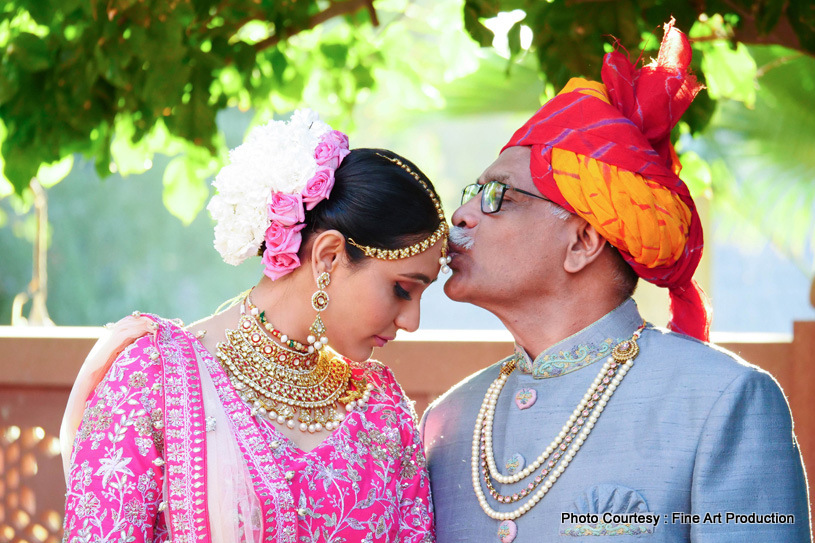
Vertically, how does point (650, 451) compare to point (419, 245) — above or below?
below

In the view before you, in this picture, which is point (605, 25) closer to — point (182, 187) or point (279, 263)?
point (279, 263)

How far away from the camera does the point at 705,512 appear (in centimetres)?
216

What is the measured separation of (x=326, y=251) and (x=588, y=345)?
29.7 inches

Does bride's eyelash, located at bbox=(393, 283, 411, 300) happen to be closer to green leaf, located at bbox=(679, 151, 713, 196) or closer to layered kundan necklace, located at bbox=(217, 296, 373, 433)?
layered kundan necklace, located at bbox=(217, 296, 373, 433)

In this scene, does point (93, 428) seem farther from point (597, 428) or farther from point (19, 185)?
point (19, 185)

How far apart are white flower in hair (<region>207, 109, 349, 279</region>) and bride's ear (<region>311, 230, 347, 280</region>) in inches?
2.0

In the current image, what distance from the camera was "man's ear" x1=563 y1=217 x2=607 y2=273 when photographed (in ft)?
8.58

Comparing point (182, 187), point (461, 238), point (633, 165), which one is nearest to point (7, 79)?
point (182, 187)

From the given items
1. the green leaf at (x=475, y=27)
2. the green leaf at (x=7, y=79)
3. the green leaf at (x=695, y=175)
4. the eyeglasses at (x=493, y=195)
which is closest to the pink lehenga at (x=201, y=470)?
the eyeglasses at (x=493, y=195)

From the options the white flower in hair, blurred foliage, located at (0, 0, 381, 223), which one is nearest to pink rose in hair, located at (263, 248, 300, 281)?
the white flower in hair

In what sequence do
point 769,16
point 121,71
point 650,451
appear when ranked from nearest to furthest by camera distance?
point 650,451
point 769,16
point 121,71

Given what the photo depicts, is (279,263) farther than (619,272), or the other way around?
(619,272)

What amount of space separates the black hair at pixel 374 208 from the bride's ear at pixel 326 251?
2 centimetres

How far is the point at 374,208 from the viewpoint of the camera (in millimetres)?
2451
